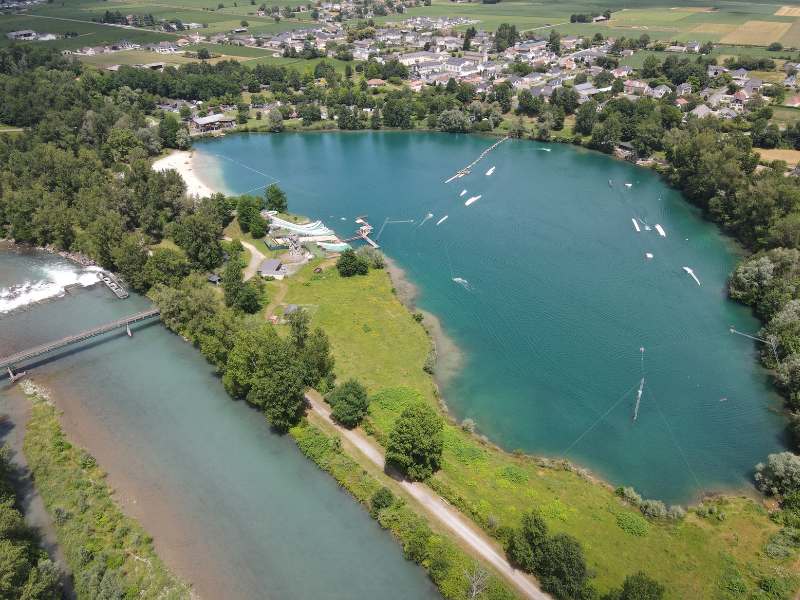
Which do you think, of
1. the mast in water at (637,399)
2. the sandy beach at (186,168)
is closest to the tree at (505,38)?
the sandy beach at (186,168)

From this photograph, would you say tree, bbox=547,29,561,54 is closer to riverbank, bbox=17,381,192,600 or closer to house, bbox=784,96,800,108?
house, bbox=784,96,800,108

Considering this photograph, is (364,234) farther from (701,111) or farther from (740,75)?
(740,75)

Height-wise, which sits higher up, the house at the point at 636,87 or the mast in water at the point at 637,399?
the house at the point at 636,87

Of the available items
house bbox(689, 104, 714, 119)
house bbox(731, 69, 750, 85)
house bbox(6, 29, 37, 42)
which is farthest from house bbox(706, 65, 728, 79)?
house bbox(6, 29, 37, 42)

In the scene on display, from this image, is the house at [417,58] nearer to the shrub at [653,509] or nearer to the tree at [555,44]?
the tree at [555,44]

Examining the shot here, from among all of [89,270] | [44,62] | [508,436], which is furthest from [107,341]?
[44,62]

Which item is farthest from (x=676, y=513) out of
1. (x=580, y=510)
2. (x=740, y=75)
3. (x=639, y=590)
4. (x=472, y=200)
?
(x=740, y=75)
